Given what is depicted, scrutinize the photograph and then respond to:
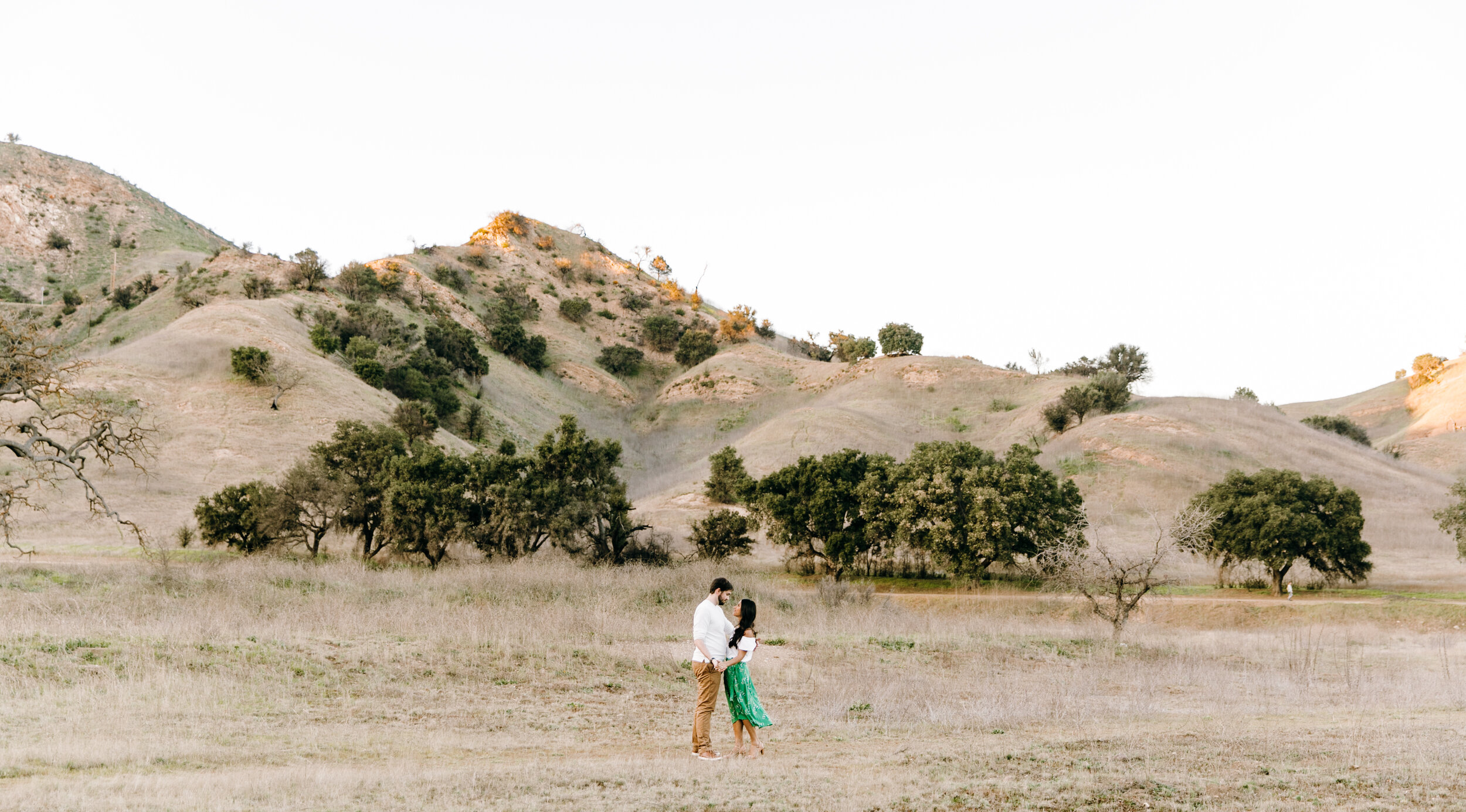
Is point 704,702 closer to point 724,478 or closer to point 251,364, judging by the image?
point 724,478

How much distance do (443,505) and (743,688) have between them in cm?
2444

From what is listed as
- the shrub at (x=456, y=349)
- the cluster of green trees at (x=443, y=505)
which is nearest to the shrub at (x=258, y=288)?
the shrub at (x=456, y=349)

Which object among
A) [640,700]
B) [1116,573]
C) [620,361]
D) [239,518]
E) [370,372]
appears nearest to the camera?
[640,700]

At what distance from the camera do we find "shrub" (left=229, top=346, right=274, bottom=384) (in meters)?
56.0

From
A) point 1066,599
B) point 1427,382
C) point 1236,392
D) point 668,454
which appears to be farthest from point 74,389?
point 1427,382

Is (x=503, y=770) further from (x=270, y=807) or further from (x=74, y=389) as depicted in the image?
(x=74, y=389)

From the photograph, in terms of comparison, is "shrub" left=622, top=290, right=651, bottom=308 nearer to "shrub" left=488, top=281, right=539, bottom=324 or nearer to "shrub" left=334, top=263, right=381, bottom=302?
"shrub" left=488, top=281, right=539, bottom=324

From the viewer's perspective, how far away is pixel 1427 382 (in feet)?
382

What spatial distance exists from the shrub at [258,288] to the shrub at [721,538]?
185 feet

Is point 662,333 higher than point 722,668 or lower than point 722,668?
higher

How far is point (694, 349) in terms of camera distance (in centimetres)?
11250

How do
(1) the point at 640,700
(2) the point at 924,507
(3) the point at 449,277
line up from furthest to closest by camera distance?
(3) the point at 449,277 → (2) the point at 924,507 → (1) the point at 640,700

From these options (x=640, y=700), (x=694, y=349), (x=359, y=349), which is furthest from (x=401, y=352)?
(x=640, y=700)

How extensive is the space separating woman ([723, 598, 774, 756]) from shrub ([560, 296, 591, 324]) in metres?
110
